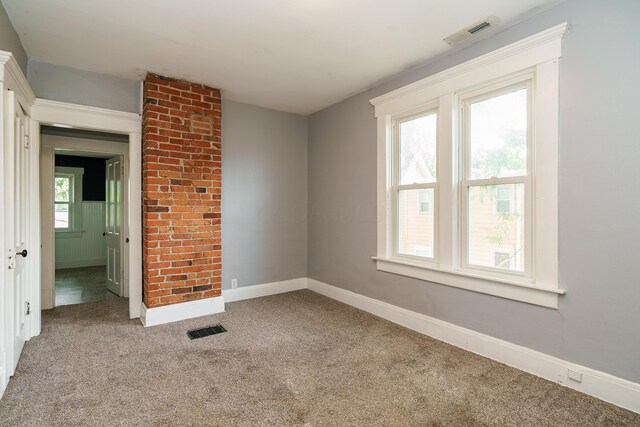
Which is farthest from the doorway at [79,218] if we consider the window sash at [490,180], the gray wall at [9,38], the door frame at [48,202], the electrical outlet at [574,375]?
the electrical outlet at [574,375]

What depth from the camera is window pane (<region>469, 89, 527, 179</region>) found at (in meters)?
2.60

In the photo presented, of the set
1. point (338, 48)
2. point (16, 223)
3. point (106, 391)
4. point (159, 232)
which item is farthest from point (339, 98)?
point (106, 391)

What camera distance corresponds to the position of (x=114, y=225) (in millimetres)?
4906

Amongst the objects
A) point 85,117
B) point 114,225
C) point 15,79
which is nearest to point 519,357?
point 15,79

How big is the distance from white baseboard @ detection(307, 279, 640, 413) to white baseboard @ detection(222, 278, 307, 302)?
1319 mm

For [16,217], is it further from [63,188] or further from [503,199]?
[63,188]

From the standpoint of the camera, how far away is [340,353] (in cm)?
281

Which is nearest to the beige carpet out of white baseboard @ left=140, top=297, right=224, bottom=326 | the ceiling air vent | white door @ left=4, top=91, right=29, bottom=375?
white baseboard @ left=140, top=297, right=224, bottom=326

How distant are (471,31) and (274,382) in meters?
3.15

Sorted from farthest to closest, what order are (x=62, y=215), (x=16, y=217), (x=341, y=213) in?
(x=62, y=215) → (x=341, y=213) → (x=16, y=217)

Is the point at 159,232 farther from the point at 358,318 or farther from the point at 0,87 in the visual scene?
the point at 358,318

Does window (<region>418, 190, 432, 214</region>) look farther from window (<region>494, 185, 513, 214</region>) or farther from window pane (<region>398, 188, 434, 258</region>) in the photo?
window (<region>494, 185, 513, 214</region>)

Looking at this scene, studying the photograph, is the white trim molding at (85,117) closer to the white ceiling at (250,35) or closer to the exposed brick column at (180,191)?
the exposed brick column at (180,191)

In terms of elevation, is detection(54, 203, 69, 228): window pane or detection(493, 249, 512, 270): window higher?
detection(54, 203, 69, 228): window pane
